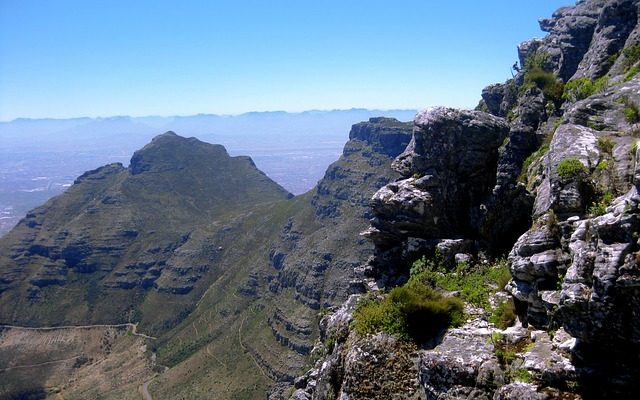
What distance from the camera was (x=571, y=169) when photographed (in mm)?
14883

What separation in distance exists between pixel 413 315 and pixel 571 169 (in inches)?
299

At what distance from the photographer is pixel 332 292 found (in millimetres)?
154875

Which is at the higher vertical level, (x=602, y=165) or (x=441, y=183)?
(x=602, y=165)

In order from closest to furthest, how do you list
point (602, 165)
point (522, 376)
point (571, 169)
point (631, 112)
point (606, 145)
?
1. point (522, 376)
2. point (602, 165)
3. point (571, 169)
4. point (606, 145)
5. point (631, 112)

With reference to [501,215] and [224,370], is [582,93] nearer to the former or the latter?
[501,215]

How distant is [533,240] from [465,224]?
855 cm

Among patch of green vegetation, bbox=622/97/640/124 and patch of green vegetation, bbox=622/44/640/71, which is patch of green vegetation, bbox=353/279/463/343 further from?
patch of green vegetation, bbox=622/44/640/71

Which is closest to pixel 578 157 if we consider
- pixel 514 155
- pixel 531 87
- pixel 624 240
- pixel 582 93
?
pixel 624 240

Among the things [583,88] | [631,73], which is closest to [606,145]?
A: [631,73]

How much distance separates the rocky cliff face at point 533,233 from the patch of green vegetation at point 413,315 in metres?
0.53

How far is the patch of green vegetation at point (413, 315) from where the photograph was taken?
1673 cm

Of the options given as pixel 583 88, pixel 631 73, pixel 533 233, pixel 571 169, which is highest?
pixel 631 73

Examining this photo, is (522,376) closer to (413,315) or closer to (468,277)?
(413,315)

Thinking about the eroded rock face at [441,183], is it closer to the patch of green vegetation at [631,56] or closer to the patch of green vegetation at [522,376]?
the patch of green vegetation at [631,56]
